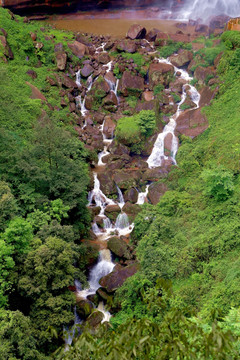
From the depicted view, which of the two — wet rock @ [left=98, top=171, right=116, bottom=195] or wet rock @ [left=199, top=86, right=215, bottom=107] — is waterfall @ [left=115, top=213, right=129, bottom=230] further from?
wet rock @ [left=199, top=86, right=215, bottom=107]

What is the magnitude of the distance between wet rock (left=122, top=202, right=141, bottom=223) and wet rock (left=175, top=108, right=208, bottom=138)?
790 cm

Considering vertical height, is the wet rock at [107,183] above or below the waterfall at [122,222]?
above

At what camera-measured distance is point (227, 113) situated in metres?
25.9

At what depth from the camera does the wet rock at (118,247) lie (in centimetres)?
1948

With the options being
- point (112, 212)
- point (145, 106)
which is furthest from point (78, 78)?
point (112, 212)

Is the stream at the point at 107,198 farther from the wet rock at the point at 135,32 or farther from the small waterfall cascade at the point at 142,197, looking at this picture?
the wet rock at the point at 135,32

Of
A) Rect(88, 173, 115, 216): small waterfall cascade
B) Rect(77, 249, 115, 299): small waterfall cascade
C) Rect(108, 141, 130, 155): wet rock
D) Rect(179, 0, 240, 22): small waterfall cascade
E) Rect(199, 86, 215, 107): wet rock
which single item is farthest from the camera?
Rect(179, 0, 240, 22): small waterfall cascade

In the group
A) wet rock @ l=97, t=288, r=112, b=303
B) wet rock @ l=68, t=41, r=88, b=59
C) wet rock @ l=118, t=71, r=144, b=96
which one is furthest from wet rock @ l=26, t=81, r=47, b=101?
wet rock @ l=97, t=288, r=112, b=303

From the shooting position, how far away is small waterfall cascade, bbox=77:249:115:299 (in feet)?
61.6

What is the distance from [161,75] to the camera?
103 feet

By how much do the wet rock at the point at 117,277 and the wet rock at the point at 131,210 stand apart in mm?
4673

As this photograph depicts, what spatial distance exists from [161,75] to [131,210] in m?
14.9

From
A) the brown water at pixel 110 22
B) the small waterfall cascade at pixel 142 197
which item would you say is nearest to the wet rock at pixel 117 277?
the small waterfall cascade at pixel 142 197

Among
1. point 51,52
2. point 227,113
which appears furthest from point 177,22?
point 227,113
